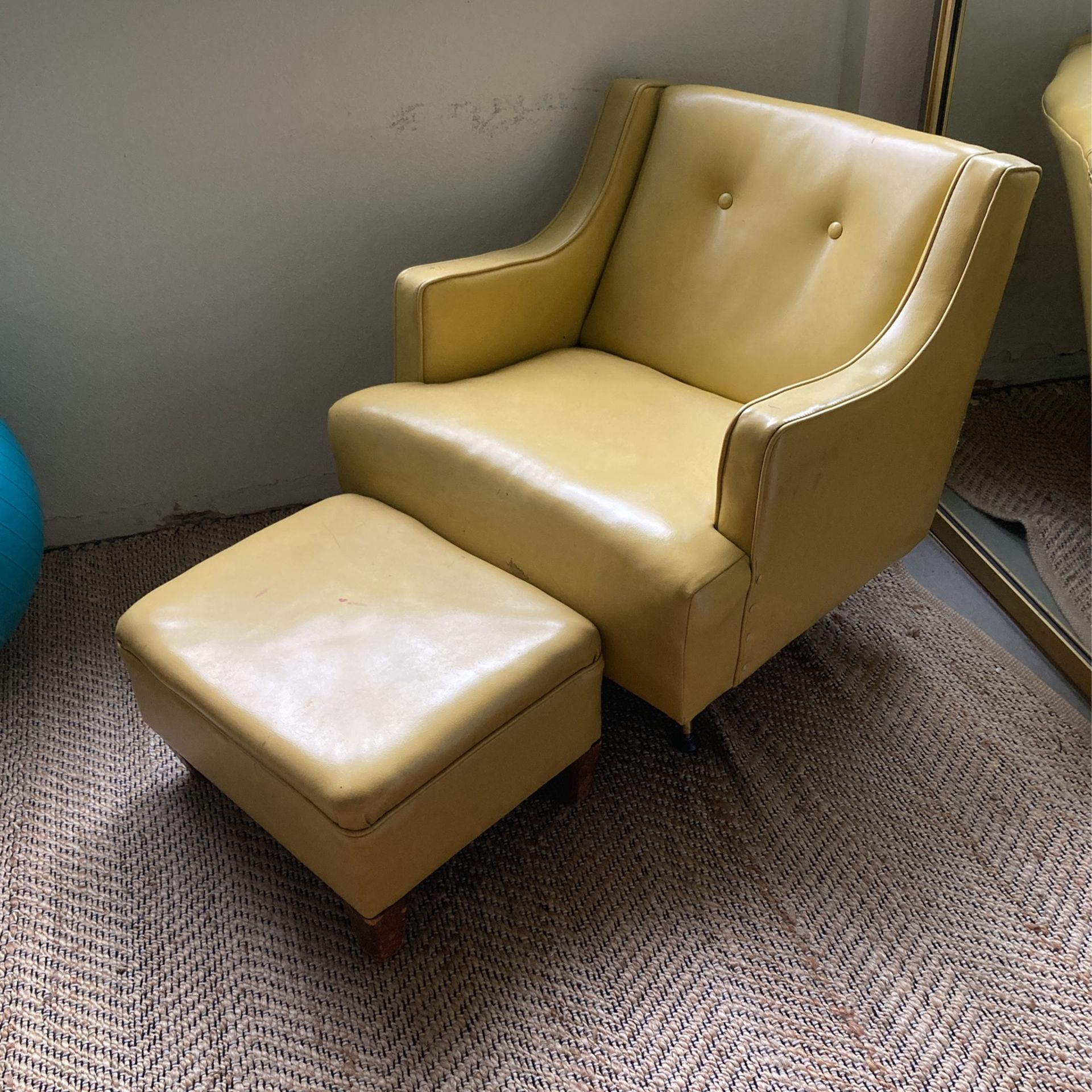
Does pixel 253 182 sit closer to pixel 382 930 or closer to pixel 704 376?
pixel 704 376

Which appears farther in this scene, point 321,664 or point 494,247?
point 494,247

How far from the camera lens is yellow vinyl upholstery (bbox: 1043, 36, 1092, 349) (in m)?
1.62

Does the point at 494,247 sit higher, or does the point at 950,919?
the point at 494,247

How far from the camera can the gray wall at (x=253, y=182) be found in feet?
5.87

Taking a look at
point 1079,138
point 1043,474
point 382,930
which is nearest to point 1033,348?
point 1043,474

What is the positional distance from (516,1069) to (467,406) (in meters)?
0.93

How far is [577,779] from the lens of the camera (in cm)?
154

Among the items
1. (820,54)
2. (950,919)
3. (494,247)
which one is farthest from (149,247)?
(950,919)

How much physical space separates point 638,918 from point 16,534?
42.5 inches

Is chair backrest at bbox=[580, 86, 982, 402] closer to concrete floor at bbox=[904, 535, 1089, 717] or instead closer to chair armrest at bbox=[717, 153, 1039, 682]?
chair armrest at bbox=[717, 153, 1039, 682]

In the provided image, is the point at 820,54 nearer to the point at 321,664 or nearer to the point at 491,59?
the point at 491,59

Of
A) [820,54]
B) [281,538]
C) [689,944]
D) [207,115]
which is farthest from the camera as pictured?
[820,54]

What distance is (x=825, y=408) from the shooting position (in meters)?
1.35

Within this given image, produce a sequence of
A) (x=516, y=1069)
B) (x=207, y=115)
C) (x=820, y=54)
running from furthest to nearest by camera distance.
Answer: (x=820, y=54) < (x=207, y=115) < (x=516, y=1069)
